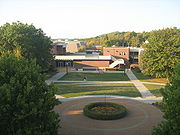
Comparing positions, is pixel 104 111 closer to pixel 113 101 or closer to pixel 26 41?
pixel 113 101

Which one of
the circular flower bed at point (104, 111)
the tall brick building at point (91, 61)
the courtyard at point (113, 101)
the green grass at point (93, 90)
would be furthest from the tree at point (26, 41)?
the circular flower bed at point (104, 111)

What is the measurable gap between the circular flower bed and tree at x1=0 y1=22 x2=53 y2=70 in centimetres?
1926

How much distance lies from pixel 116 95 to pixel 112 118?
851 centimetres

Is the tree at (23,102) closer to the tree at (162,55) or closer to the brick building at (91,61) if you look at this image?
the tree at (162,55)

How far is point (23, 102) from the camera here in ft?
31.4

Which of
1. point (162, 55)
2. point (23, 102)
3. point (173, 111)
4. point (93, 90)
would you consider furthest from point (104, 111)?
point (162, 55)

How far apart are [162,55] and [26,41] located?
26.8 meters

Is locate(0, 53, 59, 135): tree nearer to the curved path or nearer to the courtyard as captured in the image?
the courtyard

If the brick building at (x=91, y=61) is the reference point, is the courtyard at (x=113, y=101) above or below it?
below

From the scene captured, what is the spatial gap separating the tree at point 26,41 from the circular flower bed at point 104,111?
1926 centimetres

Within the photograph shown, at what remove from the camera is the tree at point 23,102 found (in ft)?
31.4

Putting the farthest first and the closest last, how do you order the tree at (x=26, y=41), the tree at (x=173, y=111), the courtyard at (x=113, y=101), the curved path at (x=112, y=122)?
the tree at (x=26, y=41)
the courtyard at (x=113, y=101)
the curved path at (x=112, y=122)
the tree at (x=173, y=111)

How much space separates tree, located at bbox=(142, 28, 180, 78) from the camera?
32.8m

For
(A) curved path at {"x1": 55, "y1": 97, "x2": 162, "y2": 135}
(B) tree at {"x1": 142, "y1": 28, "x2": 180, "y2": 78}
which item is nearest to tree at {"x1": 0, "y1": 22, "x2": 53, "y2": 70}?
(A) curved path at {"x1": 55, "y1": 97, "x2": 162, "y2": 135}
